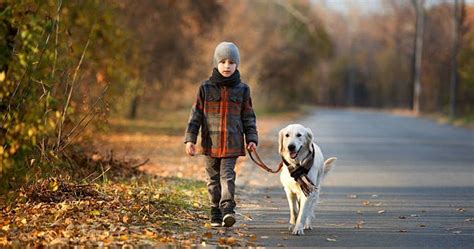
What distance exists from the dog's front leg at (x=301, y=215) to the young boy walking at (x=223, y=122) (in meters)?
0.71

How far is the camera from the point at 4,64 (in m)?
8.03

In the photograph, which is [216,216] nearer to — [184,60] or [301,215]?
[301,215]

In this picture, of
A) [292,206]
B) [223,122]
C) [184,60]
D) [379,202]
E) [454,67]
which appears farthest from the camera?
[454,67]

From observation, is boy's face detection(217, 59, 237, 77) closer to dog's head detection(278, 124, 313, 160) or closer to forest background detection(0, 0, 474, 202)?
dog's head detection(278, 124, 313, 160)

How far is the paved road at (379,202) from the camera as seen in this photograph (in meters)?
8.47

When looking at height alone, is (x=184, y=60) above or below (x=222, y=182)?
above

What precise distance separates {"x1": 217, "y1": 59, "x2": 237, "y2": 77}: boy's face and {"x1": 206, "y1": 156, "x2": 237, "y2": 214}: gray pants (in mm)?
890

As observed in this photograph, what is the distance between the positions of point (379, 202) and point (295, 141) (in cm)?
305

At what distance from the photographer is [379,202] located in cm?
1150

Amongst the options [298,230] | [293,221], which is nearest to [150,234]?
[298,230]

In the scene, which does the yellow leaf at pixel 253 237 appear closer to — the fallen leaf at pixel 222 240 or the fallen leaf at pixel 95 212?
the fallen leaf at pixel 222 240

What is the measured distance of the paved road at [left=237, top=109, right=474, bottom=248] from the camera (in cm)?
847

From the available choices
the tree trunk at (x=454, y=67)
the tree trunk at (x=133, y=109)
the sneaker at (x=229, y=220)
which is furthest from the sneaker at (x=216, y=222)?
the tree trunk at (x=454, y=67)

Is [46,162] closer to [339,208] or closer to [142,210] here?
[142,210]
